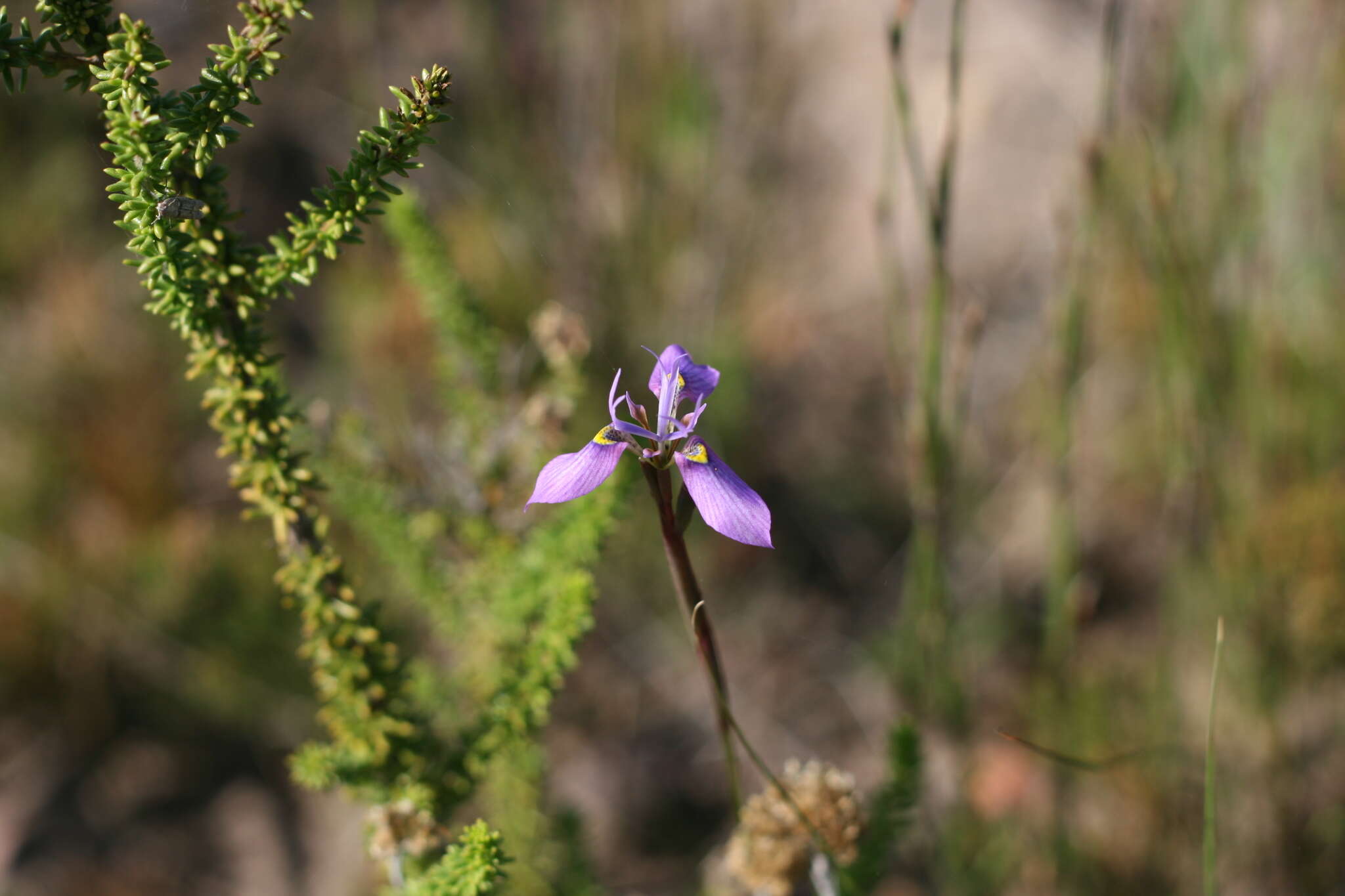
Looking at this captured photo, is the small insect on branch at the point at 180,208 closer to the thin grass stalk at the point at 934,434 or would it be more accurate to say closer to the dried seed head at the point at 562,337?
the dried seed head at the point at 562,337

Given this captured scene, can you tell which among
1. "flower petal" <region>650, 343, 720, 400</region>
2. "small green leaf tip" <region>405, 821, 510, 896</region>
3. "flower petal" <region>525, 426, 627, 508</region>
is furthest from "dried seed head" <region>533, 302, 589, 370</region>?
"small green leaf tip" <region>405, 821, 510, 896</region>

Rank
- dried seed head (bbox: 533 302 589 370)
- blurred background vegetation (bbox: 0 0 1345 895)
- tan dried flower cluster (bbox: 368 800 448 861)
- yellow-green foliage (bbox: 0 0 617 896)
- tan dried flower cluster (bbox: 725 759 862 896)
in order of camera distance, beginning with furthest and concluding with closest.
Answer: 1. blurred background vegetation (bbox: 0 0 1345 895)
2. dried seed head (bbox: 533 302 589 370)
3. tan dried flower cluster (bbox: 725 759 862 896)
4. tan dried flower cluster (bbox: 368 800 448 861)
5. yellow-green foliage (bbox: 0 0 617 896)

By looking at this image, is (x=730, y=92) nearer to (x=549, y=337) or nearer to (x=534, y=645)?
(x=549, y=337)

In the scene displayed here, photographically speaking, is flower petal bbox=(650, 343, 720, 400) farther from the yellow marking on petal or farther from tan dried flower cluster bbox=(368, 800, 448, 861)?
tan dried flower cluster bbox=(368, 800, 448, 861)

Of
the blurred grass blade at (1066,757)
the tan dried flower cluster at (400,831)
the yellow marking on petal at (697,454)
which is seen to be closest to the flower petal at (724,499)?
the yellow marking on petal at (697,454)

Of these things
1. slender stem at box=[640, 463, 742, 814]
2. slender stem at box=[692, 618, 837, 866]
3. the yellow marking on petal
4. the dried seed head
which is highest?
the dried seed head

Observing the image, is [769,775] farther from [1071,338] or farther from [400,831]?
[1071,338]

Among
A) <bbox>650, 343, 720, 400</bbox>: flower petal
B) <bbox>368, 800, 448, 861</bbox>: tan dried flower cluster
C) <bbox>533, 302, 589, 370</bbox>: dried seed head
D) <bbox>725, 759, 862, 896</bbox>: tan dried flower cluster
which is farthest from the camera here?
<bbox>533, 302, 589, 370</bbox>: dried seed head

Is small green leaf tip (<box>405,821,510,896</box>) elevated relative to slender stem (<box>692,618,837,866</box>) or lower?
lower
